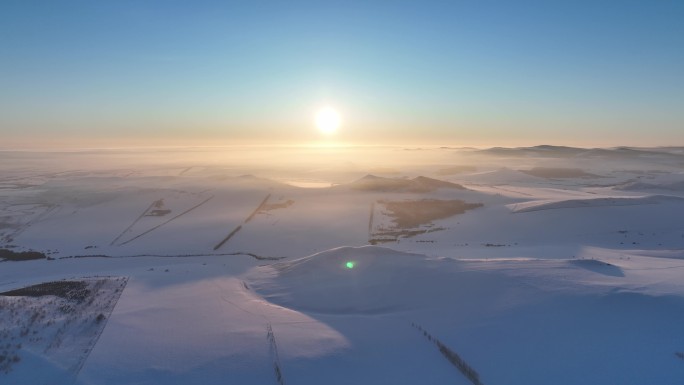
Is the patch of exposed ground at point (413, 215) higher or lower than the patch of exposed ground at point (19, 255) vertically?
higher

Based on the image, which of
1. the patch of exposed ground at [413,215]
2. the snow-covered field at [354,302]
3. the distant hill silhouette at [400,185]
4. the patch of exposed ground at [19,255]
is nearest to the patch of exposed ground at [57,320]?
the snow-covered field at [354,302]

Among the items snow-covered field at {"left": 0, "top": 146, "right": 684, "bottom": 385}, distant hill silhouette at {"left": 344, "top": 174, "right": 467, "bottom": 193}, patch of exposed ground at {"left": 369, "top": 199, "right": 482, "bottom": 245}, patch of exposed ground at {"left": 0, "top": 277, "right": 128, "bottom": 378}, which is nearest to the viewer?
snow-covered field at {"left": 0, "top": 146, "right": 684, "bottom": 385}

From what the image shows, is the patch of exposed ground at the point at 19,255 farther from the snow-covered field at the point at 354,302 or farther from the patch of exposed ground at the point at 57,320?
the patch of exposed ground at the point at 57,320

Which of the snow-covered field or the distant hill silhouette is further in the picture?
the distant hill silhouette

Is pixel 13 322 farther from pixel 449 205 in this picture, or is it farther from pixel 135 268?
pixel 449 205

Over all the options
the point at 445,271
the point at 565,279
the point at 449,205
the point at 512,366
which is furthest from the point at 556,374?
the point at 449,205

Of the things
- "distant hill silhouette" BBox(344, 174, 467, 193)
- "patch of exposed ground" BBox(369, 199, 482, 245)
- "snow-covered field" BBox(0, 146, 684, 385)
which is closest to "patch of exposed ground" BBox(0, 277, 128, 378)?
"snow-covered field" BBox(0, 146, 684, 385)

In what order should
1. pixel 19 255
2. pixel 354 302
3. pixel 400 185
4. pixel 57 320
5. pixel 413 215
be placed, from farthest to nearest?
pixel 400 185 < pixel 413 215 < pixel 19 255 < pixel 354 302 < pixel 57 320

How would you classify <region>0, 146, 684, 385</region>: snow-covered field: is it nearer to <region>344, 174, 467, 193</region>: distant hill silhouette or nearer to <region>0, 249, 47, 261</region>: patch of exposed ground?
<region>0, 249, 47, 261</region>: patch of exposed ground

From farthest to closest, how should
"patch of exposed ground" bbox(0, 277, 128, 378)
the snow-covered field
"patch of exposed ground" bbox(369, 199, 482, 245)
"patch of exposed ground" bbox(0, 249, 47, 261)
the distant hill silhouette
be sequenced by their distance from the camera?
the distant hill silhouette → "patch of exposed ground" bbox(369, 199, 482, 245) → "patch of exposed ground" bbox(0, 249, 47, 261) → "patch of exposed ground" bbox(0, 277, 128, 378) → the snow-covered field

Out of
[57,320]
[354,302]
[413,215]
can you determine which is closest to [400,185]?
[413,215]

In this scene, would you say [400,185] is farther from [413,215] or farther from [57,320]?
[57,320]
